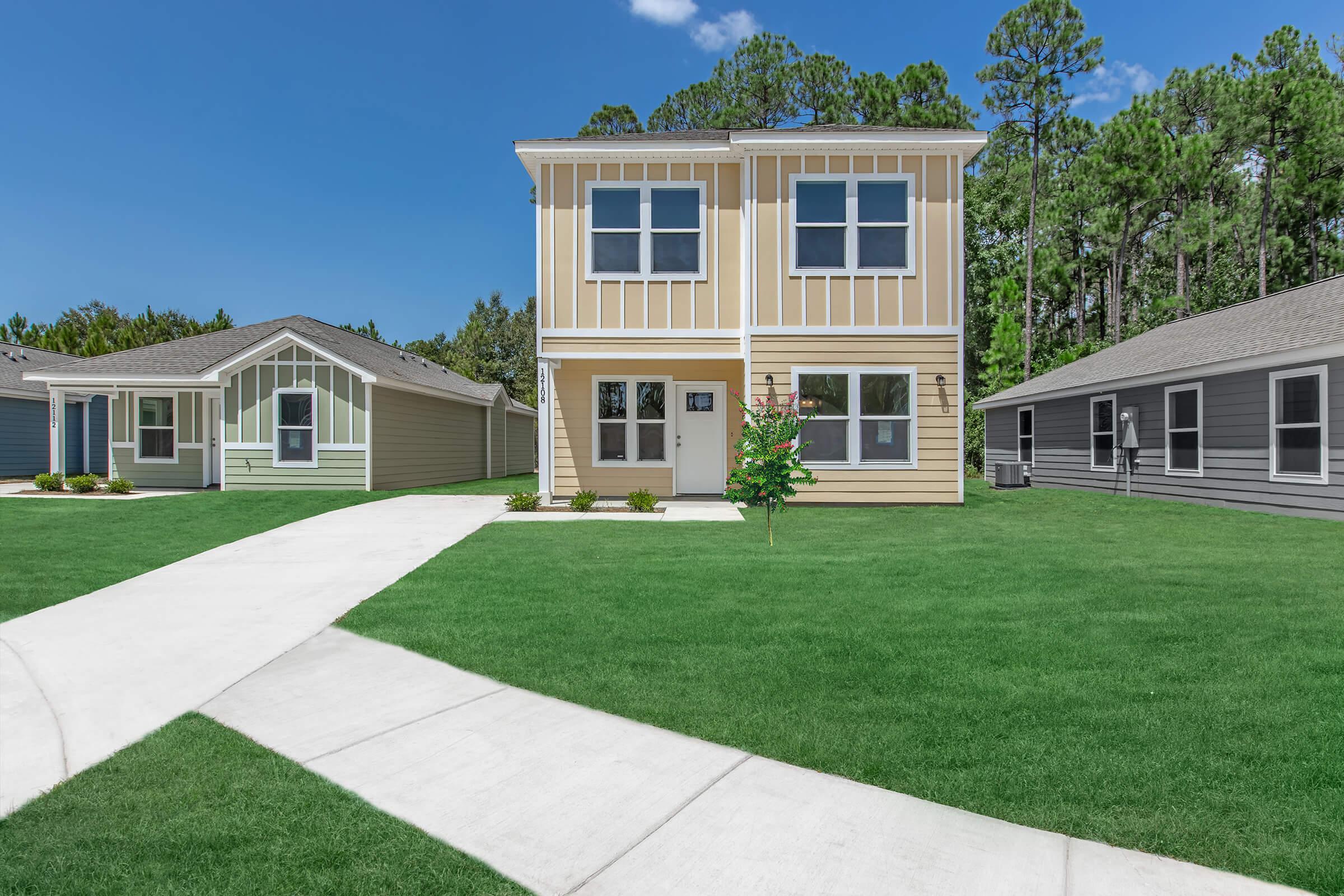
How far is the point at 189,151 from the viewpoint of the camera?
Answer: 26.6 meters

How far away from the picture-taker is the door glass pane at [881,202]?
1219cm

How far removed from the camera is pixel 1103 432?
15953mm

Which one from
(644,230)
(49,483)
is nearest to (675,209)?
(644,230)

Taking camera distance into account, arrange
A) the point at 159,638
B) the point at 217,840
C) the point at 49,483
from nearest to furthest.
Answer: the point at 217,840 < the point at 159,638 < the point at 49,483

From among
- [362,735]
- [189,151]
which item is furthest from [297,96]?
[362,735]

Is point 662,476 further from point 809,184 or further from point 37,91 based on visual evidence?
point 37,91

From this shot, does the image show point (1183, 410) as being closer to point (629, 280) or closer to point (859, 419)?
point (859, 419)

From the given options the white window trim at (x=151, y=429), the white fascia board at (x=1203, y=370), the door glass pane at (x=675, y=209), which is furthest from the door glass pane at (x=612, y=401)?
the white window trim at (x=151, y=429)

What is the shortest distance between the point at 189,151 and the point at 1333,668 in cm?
3358

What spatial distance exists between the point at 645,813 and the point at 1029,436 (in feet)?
65.1

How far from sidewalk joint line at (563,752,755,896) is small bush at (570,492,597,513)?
9.02 meters

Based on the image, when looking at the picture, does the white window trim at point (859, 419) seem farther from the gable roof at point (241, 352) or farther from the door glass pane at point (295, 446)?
the door glass pane at point (295, 446)

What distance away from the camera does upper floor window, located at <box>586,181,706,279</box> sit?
1273cm

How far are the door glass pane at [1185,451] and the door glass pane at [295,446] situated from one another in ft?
57.6
